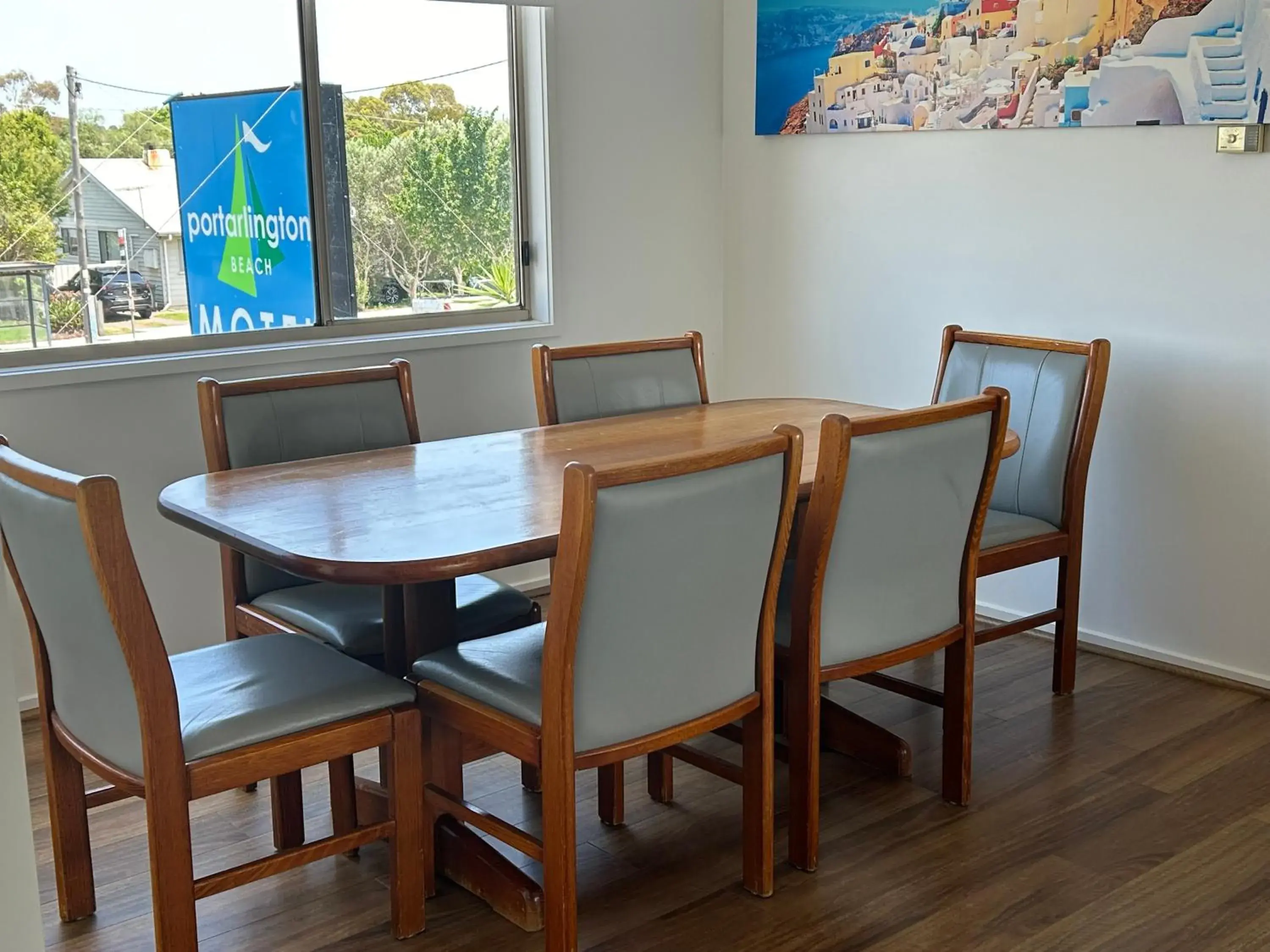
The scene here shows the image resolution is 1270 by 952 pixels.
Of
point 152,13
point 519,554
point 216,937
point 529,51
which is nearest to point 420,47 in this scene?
point 529,51

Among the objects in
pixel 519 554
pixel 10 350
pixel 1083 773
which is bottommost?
pixel 1083 773

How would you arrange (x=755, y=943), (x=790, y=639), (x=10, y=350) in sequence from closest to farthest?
(x=755, y=943) < (x=790, y=639) < (x=10, y=350)

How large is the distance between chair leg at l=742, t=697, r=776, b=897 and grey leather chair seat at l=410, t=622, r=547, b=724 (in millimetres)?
410

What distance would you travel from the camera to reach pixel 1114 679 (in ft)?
11.6

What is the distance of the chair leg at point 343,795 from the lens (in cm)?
250

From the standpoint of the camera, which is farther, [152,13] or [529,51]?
[529,51]

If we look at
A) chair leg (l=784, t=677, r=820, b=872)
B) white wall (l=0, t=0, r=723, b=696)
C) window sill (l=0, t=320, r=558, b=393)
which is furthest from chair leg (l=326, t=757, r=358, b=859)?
window sill (l=0, t=320, r=558, b=393)

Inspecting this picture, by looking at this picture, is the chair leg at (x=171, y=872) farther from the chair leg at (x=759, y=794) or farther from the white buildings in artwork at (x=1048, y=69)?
the white buildings in artwork at (x=1048, y=69)

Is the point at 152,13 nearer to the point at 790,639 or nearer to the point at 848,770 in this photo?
the point at 790,639

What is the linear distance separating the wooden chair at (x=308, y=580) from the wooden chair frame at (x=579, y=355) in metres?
0.36

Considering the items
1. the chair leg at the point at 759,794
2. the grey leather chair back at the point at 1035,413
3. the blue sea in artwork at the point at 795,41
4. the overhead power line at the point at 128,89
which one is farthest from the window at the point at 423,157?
the chair leg at the point at 759,794

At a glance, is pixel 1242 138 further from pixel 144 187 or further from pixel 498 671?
pixel 144 187

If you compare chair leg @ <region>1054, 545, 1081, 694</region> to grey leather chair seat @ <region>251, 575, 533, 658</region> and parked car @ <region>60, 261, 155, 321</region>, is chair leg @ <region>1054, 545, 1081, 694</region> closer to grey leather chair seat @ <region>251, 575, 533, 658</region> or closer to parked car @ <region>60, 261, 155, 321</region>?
grey leather chair seat @ <region>251, 575, 533, 658</region>

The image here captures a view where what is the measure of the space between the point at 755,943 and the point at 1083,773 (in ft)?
3.41
